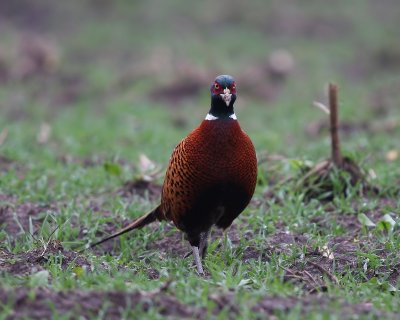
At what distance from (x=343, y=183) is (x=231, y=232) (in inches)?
45.4

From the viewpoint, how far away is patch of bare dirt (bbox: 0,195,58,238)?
5547mm

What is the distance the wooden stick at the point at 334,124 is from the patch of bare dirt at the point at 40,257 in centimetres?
241

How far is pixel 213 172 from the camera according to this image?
4578 mm

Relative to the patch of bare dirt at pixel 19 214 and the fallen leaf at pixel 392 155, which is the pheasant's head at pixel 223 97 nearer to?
the patch of bare dirt at pixel 19 214

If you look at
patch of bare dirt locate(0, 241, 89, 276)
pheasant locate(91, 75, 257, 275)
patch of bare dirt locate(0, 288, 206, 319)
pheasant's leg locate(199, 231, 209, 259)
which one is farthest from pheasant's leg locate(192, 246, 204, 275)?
patch of bare dirt locate(0, 288, 206, 319)

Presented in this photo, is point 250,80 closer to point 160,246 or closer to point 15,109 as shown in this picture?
point 15,109

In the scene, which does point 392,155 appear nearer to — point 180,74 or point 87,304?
point 87,304

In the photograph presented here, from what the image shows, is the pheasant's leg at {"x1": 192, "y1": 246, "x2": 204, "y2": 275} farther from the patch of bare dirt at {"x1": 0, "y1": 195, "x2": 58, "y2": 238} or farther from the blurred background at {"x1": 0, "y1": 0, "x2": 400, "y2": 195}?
the blurred background at {"x1": 0, "y1": 0, "x2": 400, "y2": 195}

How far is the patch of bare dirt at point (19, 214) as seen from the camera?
555 cm

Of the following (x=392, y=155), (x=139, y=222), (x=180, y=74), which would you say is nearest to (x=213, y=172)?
(x=139, y=222)

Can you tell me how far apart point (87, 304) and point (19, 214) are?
7.85 feet

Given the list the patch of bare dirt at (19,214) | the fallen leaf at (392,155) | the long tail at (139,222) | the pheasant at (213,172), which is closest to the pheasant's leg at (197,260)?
the pheasant at (213,172)

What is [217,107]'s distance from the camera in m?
4.76

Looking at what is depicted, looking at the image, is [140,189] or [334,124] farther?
[140,189]
